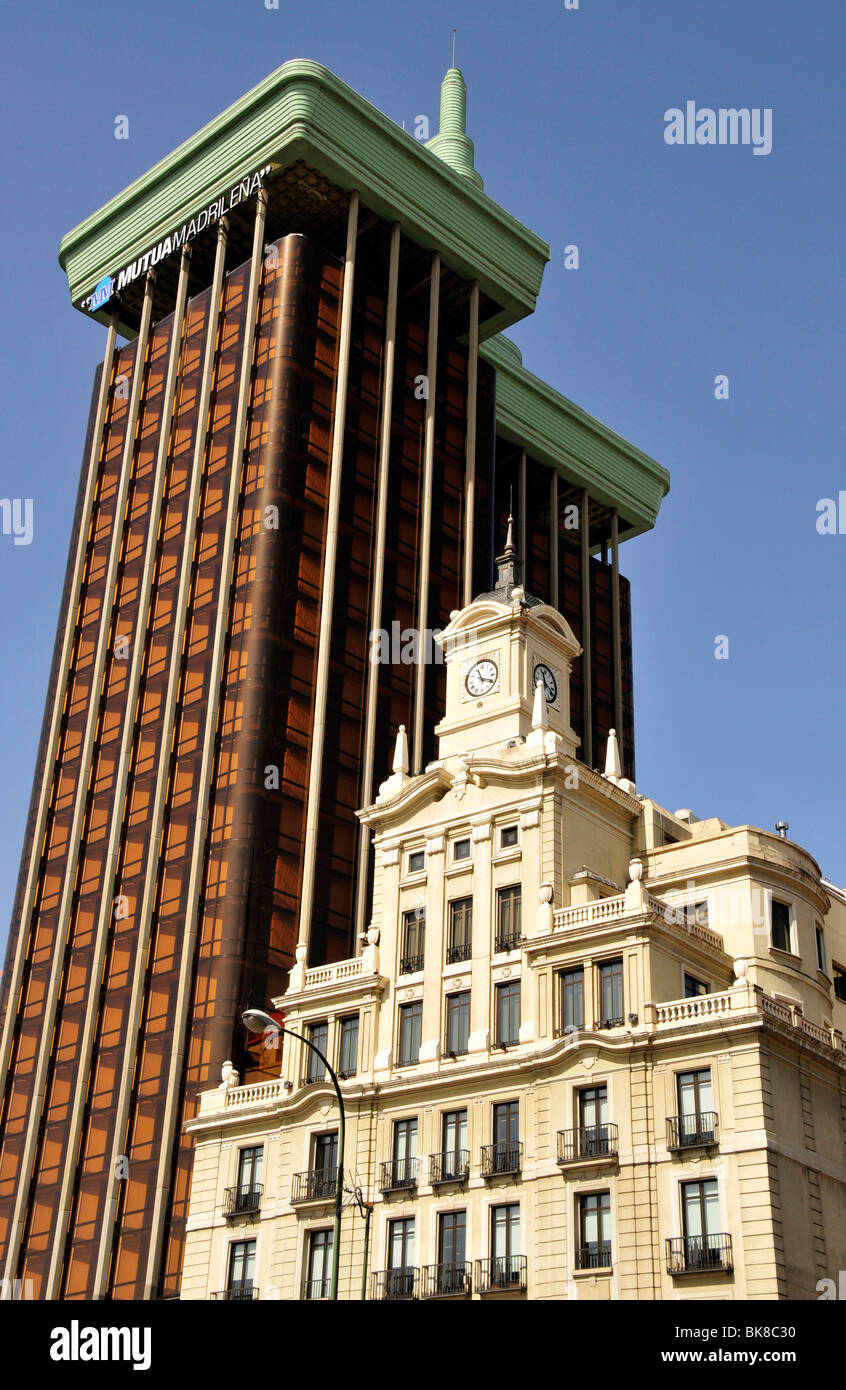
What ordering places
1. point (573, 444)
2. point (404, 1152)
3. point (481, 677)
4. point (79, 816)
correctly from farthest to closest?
point (573, 444) < point (79, 816) < point (481, 677) < point (404, 1152)

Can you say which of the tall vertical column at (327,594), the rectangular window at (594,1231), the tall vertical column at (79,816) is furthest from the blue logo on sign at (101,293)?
the rectangular window at (594,1231)

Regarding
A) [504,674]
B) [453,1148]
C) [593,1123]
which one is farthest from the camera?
[504,674]

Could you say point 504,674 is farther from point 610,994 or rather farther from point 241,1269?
point 241,1269

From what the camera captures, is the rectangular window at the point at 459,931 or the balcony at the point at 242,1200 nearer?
the balcony at the point at 242,1200

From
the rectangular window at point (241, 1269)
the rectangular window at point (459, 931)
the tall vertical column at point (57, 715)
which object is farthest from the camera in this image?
the tall vertical column at point (57, 715)

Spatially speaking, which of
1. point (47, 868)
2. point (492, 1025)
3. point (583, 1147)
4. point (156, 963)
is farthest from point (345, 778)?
point (583, 1147)

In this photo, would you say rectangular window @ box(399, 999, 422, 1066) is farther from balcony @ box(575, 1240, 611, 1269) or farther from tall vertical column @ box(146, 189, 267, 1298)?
tall vertical column @ box(146, 189, 267, 1298)

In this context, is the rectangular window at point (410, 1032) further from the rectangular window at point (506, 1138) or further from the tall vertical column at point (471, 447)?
the tall vertical column at point (471, 447)

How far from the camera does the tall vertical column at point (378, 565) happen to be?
97.4m

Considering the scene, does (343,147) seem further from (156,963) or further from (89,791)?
(156,963)

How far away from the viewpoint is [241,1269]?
67000 mm

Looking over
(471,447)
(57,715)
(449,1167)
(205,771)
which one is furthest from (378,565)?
(449,1167)

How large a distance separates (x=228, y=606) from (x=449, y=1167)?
1985 inches

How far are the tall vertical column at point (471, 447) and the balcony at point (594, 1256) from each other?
63.2m
